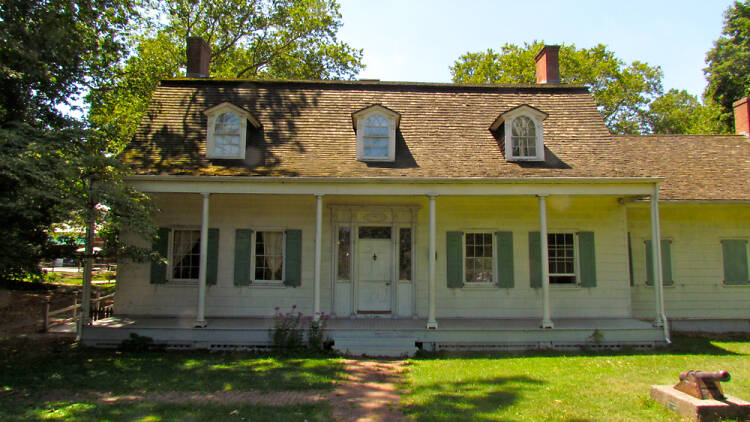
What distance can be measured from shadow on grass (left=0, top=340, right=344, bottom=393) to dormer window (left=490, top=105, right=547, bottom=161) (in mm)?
6969

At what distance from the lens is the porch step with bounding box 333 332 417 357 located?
909 cm

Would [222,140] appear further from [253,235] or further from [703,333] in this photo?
[703,333]

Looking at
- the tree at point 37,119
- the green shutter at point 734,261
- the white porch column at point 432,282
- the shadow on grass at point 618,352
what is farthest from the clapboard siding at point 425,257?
the green shutter at point 734,261

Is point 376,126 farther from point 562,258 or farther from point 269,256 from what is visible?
point 562,258

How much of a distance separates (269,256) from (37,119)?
5934 mm

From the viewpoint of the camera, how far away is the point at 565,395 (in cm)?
662

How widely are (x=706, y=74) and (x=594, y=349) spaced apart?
23.9 meters

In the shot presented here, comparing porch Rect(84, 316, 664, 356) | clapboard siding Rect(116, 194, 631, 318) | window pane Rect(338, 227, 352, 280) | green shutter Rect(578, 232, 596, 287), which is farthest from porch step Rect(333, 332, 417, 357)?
green shutter Rect(578, 232, 596, 287)

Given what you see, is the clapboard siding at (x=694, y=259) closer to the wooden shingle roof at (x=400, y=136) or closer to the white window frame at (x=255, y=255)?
the wooden shingle roof at (x=400, y=136)

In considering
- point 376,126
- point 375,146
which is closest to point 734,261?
point 375,146

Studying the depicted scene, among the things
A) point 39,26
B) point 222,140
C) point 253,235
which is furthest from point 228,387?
point 39,26

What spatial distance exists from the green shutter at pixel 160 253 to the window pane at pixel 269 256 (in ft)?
7.38

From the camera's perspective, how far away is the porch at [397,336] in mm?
9333

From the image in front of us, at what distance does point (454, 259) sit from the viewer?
1116 cm
